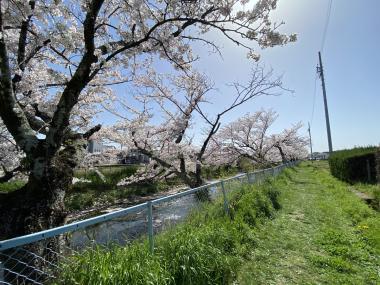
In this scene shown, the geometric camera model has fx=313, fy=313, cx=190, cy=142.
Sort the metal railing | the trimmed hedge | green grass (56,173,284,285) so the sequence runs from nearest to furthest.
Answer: the metal railing
green grass (56,173,284,285)
the trimmed hedge

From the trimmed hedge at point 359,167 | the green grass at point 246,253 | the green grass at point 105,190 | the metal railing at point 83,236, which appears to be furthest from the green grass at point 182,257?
the green grass at point 105,190

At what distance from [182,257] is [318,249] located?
10.1 ft

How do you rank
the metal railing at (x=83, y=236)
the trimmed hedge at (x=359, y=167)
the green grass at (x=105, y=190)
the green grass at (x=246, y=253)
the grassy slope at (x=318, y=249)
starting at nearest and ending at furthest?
the metal railing at (x=83, y=236) → the green grass at (x=246, y=253) → the grassy slope at (x=318, y=249) → the trimmed hedge at (x=359, y=167) → the green grass at (x=105, y=190)

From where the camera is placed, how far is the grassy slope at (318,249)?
A: 4566mm

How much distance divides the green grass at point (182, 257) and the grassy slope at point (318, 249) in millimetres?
325

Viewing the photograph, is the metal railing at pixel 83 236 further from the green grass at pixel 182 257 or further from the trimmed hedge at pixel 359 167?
the trimmed hedge at pixel 359 167

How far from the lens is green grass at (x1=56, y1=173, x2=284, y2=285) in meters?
3.07

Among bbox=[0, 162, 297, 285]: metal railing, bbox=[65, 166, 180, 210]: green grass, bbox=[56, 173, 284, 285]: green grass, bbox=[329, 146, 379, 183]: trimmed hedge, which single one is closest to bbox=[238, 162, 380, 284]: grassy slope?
bbox=[56, 173, 284, 285]: green grass

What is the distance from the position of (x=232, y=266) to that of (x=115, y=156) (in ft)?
46.6

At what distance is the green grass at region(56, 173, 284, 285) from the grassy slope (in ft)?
1.06

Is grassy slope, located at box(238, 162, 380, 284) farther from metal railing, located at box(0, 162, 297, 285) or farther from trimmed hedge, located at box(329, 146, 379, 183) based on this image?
trimmed hedge, located at box(329, 146, 379, 183)

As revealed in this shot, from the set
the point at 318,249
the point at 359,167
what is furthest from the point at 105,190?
Answer: the point at 318,249

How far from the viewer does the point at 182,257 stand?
408 centimetres

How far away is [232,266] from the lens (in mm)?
4625
